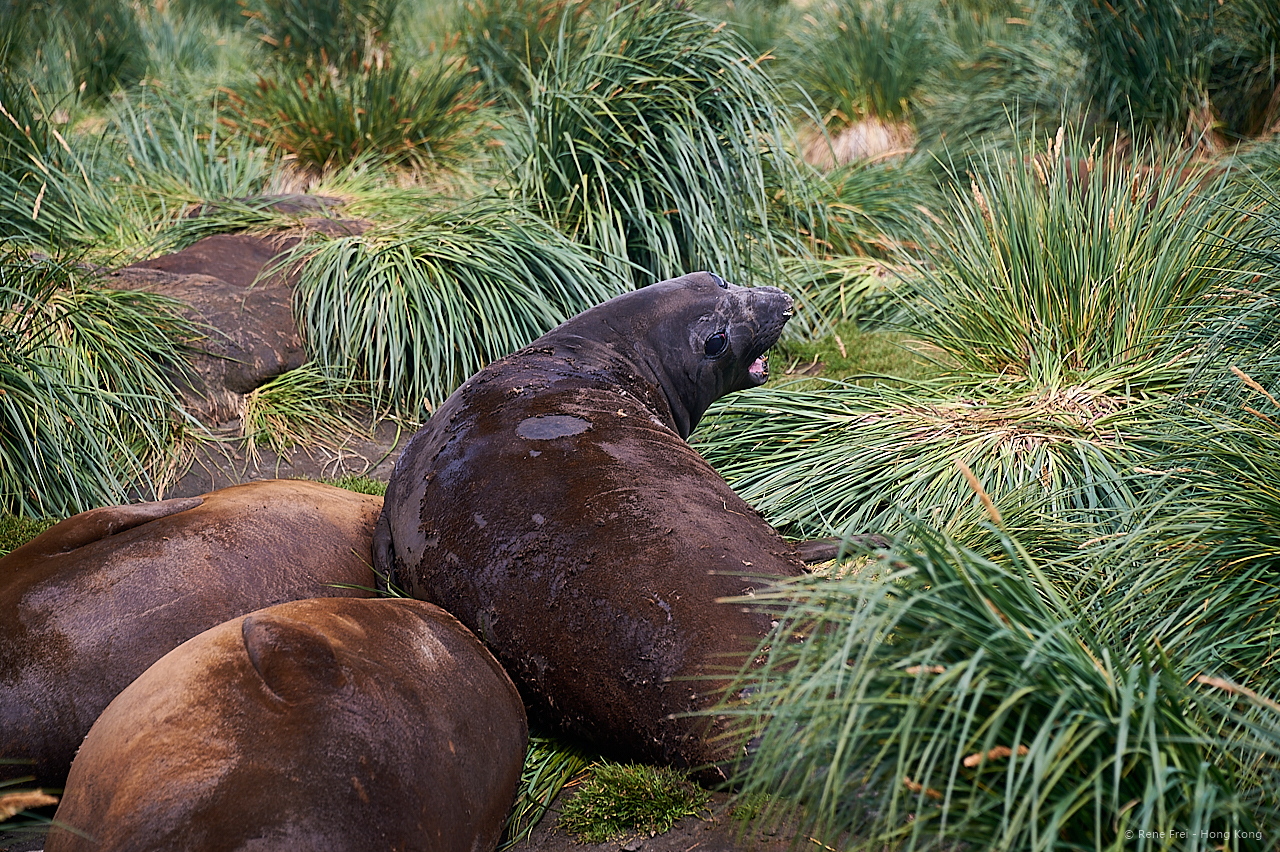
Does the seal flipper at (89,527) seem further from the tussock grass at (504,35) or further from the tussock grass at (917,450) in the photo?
the tussock grass at (504,35)

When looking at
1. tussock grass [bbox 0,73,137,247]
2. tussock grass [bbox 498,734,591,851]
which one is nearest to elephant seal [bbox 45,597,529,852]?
tussock grass [bbox 498,734,591,851]

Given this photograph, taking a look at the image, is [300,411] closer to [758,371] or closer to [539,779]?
[758,371]

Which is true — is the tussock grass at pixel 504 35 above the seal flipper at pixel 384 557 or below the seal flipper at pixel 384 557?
above

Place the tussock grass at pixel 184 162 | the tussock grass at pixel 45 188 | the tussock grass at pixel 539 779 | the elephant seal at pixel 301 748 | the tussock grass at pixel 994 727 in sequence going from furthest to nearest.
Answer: the tussock grass at pixel 184 162 < the tussock grass at pixel 45 188 < the tussock grass at pixel 539 779 < the elephant seal at pixel 301 748 < the tussock grass at pixel 994 727

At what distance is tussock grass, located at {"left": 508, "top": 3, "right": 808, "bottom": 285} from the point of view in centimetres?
649

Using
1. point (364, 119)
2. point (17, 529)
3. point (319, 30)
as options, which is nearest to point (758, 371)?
point (17, 529)

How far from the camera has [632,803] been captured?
275cm

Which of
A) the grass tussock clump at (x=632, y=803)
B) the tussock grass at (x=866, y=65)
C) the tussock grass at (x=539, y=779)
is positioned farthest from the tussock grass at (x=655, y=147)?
the tussock grass at (x=866, y=65)

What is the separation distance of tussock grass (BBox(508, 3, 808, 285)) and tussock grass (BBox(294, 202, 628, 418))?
34 centimetres

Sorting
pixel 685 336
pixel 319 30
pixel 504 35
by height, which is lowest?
pixel 685 336

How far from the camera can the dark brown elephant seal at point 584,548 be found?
9.16 ft

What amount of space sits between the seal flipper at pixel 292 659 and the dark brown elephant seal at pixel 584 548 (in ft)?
2.15

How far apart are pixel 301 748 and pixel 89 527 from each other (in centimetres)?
146

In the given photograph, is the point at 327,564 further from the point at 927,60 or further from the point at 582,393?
the point at 927,60
